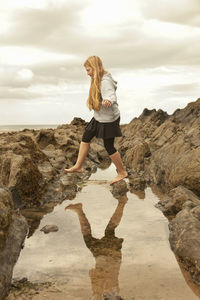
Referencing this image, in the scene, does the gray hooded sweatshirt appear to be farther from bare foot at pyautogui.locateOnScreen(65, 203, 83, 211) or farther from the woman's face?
bare foot at pyautogui.locateOnScreen(65, 203, 83, 211)

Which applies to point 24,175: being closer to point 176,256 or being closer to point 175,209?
point 175,209

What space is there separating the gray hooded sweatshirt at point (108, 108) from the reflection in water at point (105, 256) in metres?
1.87

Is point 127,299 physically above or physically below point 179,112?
below

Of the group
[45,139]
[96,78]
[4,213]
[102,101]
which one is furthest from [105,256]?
[45,139]

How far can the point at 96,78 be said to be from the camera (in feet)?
18.7

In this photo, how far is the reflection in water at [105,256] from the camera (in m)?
2.76

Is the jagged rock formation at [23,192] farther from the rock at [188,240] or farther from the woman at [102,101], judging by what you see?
the rock at [188,240]

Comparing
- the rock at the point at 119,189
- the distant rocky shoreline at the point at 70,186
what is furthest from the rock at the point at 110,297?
the rock at the point at 119,189

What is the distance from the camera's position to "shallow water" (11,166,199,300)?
8.93ft

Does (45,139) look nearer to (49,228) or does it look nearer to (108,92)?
(108,92)

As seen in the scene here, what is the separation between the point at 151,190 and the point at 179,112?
10.9 meters


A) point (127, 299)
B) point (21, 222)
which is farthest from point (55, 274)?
point (21, 222)

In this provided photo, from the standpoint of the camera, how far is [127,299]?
2545mm

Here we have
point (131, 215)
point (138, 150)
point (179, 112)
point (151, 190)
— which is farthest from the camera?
point (179, 112)
